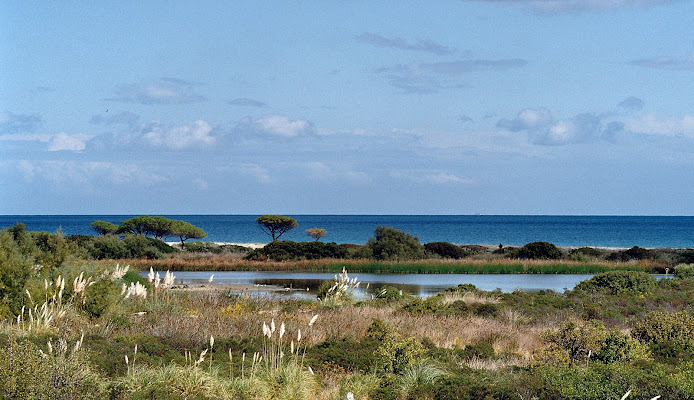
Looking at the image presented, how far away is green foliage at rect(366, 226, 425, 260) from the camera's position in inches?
1836

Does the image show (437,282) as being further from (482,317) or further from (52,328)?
(52,328)

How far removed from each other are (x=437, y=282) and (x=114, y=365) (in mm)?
26815

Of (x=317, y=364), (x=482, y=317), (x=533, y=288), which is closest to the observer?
(x=317, y=364)

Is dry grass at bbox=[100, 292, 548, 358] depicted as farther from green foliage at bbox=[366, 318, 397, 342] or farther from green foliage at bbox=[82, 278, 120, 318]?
green foliage at bbox=[82, 278, 120, 318]

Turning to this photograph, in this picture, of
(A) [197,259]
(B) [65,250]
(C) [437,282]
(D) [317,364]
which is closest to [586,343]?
(D) [317,364]

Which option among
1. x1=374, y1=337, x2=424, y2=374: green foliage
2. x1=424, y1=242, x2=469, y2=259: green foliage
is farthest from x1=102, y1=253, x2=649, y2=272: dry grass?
x1=374, y1=337, x2=424, y2=374: green foliage

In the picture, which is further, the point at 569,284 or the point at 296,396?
the point at 569,284

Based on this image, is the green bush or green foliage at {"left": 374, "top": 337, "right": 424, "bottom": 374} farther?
the green bush

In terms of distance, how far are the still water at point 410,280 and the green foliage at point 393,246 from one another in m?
6.58

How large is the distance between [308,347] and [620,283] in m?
16.9

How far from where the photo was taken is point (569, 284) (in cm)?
3434

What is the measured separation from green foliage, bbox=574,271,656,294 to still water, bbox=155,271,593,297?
5157 millimetres

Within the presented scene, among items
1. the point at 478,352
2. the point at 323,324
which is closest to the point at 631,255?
the point at 323,324

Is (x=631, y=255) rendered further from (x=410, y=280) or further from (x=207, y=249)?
(x=207, y=249)
